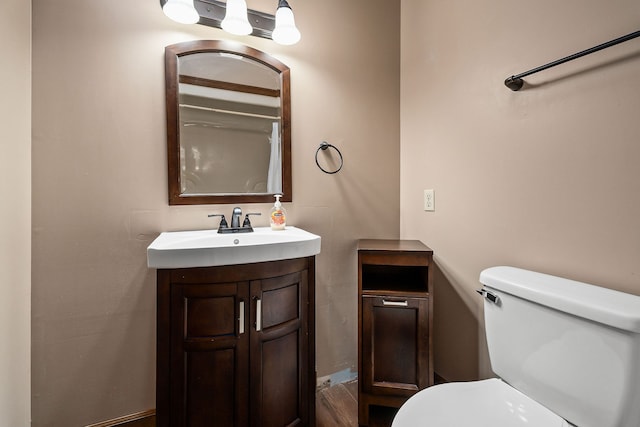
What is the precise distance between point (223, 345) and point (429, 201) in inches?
49.5

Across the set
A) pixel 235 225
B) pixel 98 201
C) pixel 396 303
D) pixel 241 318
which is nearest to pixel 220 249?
pixel 241 318

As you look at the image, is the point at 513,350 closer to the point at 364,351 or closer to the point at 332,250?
the point at 364,351

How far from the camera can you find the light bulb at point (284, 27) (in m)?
1.40

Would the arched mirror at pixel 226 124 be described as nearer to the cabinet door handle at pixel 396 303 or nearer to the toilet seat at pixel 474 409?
the cabinet door handle at pixel 396 303

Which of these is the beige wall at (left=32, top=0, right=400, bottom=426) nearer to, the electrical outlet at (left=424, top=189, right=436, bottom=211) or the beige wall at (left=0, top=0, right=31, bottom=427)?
the beige wall at (left=0, top=0, right=31, bottom=427)

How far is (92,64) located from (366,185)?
4.74 feet

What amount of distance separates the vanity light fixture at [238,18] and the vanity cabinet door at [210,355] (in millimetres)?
1169

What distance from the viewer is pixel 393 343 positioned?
139cm

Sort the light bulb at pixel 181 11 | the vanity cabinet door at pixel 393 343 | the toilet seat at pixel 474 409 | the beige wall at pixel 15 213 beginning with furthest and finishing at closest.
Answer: the vanity cabinet door at pixel 393 343 → the light bulb at pixel 181 11 → the beige wall at pixel 15 213 → the toilet seat at pixel 474 409

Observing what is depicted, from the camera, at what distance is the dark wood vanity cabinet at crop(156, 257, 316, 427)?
1024mm

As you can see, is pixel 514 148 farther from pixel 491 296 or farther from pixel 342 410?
pixel 342 410

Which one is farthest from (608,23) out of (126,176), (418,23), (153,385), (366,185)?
(153,385)

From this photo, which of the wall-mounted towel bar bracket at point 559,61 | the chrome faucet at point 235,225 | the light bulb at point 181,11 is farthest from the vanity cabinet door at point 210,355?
the wall-mounted towel bar bracket at point 559,61

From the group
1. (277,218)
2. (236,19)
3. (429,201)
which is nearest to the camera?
(236,19)
